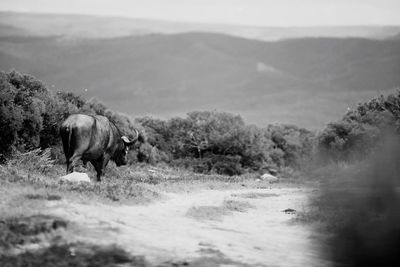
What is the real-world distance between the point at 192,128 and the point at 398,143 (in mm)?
25606

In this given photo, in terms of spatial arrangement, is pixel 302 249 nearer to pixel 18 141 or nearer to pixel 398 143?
pixel 18 141

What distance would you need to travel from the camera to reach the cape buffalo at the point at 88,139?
18.2 metres

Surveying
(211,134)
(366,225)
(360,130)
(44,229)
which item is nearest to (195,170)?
(211,134)

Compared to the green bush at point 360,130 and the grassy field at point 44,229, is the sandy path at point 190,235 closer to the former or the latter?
the grassy field at point 44,229

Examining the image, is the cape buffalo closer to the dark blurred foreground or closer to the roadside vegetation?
the roadside vegetation

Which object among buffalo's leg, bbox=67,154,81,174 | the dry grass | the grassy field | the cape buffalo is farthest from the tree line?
the grassy field

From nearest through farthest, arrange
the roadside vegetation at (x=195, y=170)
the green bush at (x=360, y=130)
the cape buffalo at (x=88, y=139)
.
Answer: the roadside vegetation at (x=195, y=170) → the cape buffalo at (x=88, y=139) → the green bush at (x=360, y=130)

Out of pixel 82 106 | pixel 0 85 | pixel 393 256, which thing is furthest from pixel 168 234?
pixel 82 106

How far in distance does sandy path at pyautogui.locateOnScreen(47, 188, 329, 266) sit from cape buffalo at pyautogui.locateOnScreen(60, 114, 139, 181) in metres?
4.77

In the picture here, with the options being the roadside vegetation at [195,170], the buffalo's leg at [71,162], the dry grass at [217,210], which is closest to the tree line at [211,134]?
the roadside vegetation at [195,170]

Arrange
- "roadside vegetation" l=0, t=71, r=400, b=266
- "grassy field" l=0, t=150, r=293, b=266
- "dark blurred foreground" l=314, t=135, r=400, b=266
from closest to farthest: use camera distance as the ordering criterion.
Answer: "grassy field" l=0, t=150, r=293, b=266 → "roadside vegetation" l=0, t=71, r=400, b=266 → "dark blurred foreground" l=314, t=135, r=400, b=266

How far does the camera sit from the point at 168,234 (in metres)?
10.8

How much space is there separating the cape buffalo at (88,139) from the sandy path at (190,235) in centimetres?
477

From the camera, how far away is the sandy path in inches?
381
